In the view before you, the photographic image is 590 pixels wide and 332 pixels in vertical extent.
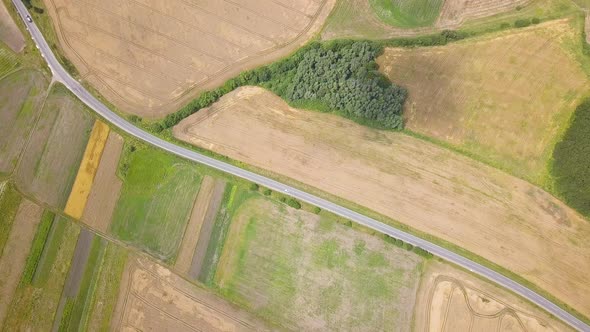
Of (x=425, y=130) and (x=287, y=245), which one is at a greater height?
(x=425, y=130)

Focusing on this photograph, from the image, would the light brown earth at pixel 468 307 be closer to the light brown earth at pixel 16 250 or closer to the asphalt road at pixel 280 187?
the asphalt road at pixel 280 187

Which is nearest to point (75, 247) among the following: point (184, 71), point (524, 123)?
point (184, 71)

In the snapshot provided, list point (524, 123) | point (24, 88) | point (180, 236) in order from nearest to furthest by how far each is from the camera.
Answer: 1. point (524, 123)
2. point (180, 236)
3. point (24, 88)

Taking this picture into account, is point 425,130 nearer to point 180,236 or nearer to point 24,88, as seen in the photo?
point 180,236

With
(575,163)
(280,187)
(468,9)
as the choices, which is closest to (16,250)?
(280,187)

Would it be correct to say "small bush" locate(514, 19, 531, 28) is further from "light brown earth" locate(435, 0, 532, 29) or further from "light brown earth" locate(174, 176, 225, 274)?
"light brown earth" locate(174, 176, 225, 274)

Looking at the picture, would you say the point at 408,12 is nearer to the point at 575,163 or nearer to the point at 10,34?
the point at 575,163
